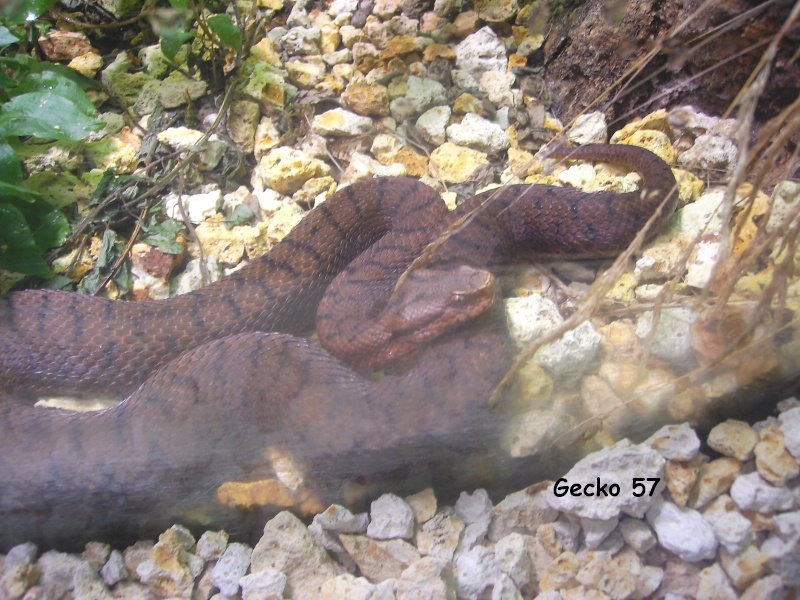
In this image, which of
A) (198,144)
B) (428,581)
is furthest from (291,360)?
(198,144)

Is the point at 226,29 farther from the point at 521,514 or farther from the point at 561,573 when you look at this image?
the point at 561,573

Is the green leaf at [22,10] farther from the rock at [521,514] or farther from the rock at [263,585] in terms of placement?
the rock at [521,514]

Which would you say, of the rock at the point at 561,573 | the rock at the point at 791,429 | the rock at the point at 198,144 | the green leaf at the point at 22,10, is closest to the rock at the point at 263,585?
the rock at the point at 561,573

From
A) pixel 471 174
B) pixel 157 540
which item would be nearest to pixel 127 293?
pixel 157 540

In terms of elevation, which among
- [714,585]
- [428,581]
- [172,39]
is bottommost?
[428,581]

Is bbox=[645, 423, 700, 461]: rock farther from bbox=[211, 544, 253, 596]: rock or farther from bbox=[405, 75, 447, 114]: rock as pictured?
bbox=[405, 75, 447, 114]: rock

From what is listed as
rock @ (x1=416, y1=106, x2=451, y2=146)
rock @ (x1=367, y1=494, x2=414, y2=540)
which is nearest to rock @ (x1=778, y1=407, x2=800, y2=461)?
rock @ (x1=367, y1=494, x2=414, y2=540)
